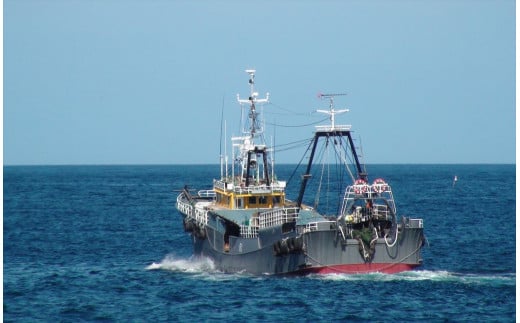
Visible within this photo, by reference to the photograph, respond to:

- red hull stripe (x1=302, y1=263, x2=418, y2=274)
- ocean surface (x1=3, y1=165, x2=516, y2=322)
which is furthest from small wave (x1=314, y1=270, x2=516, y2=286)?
red hull stripe (x1=302, y1=263, x2=418, y2=274)

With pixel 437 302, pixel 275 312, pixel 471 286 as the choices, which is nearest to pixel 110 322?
pixel 275 312

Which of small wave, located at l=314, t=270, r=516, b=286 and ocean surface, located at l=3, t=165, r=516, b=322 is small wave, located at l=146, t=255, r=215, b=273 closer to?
ocean surface, located at l=3, t=165, r=516, b=322

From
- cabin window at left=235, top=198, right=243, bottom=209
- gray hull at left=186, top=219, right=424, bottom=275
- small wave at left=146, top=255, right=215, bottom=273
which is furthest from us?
small wave at left=146, top=255, right=215, bottom=273

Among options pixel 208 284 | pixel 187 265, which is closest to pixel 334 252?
pixel 208 284

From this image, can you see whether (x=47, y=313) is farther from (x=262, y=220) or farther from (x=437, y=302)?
(x=437, y=302)

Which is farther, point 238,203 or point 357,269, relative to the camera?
point 238,203

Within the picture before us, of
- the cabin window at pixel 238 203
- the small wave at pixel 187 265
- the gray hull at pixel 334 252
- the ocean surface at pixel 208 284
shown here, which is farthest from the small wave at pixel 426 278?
the small wave at pixel 187 265

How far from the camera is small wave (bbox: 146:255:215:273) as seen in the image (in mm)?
57969

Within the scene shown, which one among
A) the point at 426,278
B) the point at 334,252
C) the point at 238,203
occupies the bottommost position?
the point at 426,278

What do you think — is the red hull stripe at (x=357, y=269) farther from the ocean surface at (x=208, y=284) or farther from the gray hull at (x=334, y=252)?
the ocean surface at (x=208, y=284)

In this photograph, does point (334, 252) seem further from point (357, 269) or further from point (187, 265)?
point (187, 265)

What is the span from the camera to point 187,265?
60688mm

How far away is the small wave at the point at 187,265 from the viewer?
57969 mm

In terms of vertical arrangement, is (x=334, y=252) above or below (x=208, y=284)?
above
